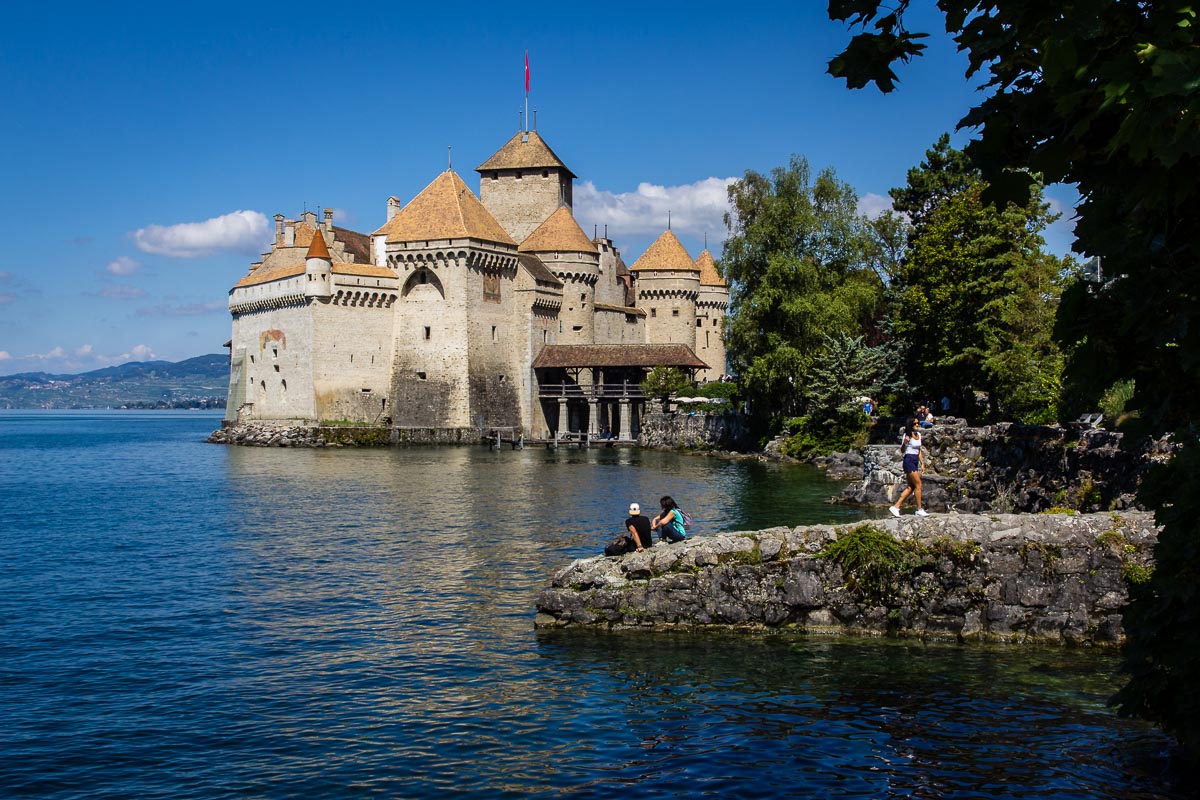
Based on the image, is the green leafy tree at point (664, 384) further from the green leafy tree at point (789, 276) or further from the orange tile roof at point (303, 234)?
the orange tile roof at point (303, 234)

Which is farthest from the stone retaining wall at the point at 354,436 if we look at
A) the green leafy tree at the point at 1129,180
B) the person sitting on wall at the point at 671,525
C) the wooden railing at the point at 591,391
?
the green leafy tree at the point at 1129,180

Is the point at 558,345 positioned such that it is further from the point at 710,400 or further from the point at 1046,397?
the point at 1046,397

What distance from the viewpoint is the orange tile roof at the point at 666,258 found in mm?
80438

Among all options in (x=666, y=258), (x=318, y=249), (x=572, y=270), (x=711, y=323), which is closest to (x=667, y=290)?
(x=666, y=258)

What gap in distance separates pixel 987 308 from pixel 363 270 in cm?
4292

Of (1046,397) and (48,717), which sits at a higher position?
(1046,397)

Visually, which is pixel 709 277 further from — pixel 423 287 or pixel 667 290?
pixel 423 287

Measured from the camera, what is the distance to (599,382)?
69938 mm

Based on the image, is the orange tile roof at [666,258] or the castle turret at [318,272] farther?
the orange tile roof at [666,258]

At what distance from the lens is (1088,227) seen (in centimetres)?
Answer: 633

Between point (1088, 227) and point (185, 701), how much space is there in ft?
37.3

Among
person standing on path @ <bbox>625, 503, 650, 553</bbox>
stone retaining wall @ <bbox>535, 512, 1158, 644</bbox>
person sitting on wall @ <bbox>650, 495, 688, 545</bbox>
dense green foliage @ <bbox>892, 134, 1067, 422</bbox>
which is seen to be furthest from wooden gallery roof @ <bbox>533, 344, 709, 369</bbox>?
stone retaining wall @ <bbox>535, 512, 1158, 644</bbox>

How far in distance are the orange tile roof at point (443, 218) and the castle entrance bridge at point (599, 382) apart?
9.02m

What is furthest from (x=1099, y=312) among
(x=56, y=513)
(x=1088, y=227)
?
(x=56, y=513)
